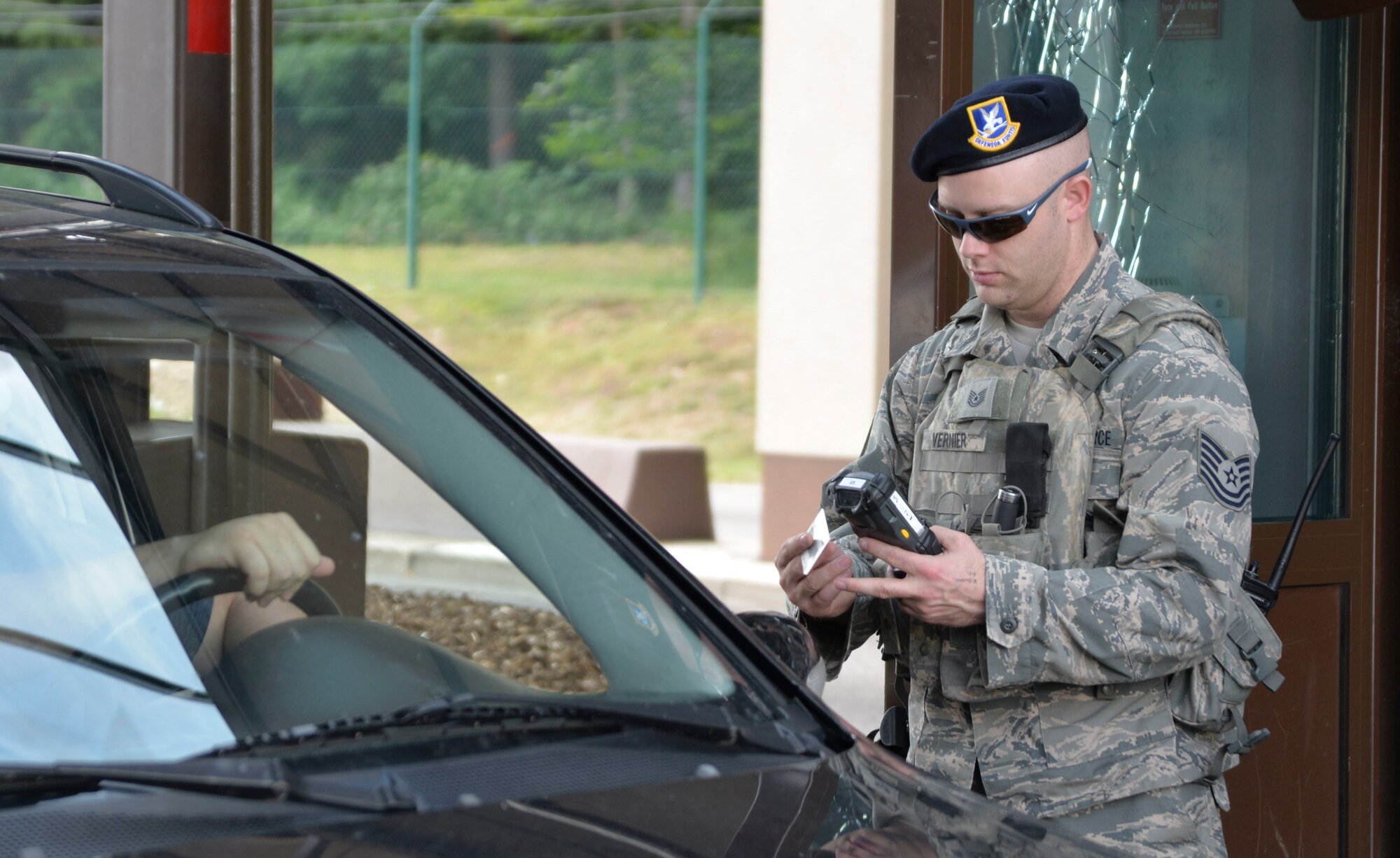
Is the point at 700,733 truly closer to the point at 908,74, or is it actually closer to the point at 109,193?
the point at 109,193

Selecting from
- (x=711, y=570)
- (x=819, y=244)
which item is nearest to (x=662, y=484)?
(x=711, y=570)

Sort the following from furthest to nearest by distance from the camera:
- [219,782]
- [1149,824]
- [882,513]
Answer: [1149,824]
[882,513]
[219,782]

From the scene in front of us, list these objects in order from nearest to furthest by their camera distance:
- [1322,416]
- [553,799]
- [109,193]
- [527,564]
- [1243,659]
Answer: [553,799] → [527,564] → [109,193] → [1243,659] → [1322,416]

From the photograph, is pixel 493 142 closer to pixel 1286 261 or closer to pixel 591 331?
pixel 591 331

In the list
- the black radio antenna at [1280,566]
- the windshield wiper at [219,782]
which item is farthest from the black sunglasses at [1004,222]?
the windshield wiper at [219,782]

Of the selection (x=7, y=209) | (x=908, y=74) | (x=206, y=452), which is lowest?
(x=206, y=452)

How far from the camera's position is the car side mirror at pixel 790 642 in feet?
5.90

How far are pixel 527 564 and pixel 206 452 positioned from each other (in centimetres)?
46

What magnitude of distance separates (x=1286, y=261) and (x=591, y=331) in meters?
13.6

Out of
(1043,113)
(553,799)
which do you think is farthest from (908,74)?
(553,799)

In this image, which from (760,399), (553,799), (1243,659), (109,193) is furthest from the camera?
(760,399)

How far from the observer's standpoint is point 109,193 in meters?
2.05

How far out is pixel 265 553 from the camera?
1797 mm

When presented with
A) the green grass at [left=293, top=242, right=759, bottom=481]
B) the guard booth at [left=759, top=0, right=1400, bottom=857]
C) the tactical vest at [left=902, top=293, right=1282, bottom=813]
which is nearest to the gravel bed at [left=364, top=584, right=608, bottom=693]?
the tactical vest at [left=902, top=293, right=1282, bottom=813]
